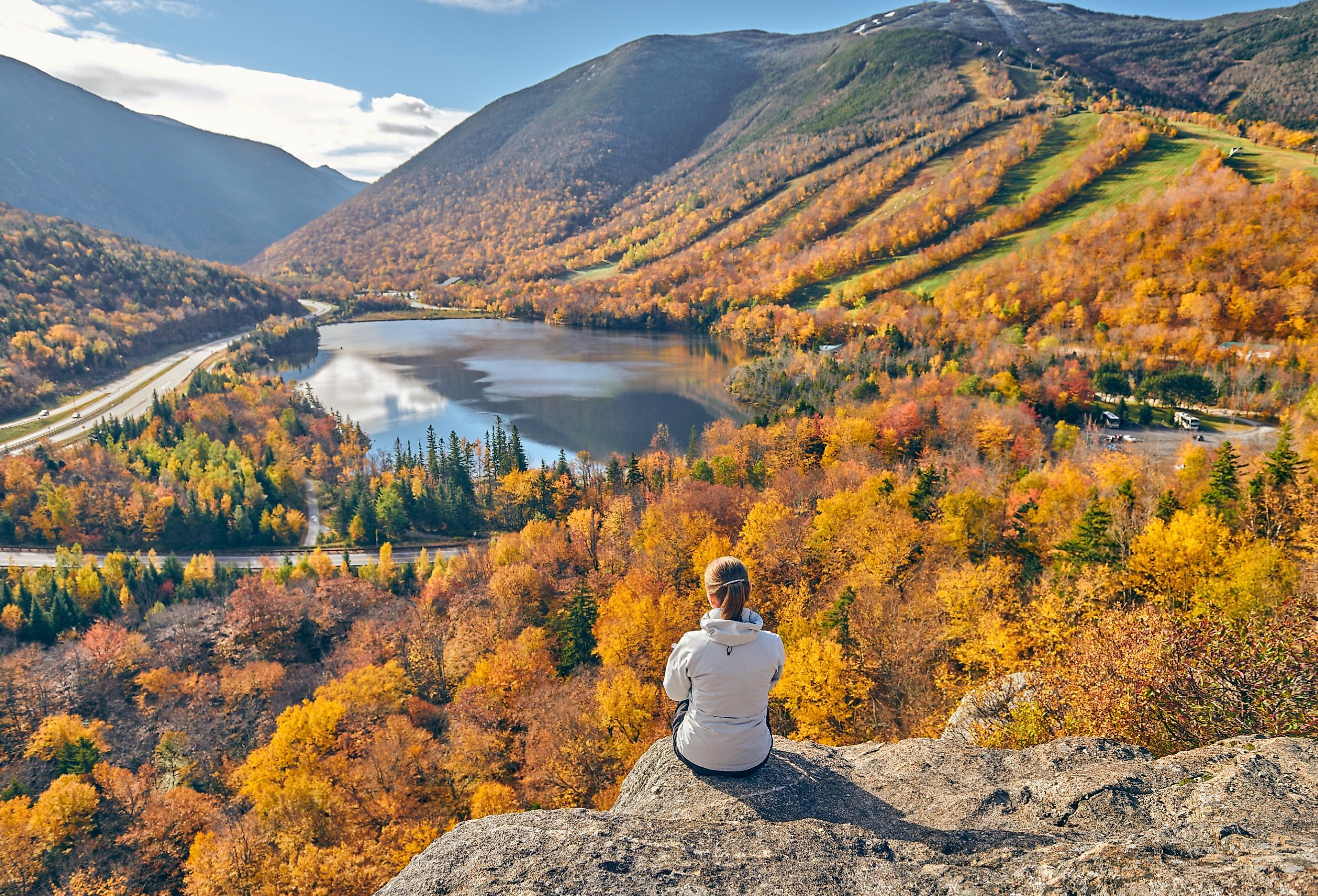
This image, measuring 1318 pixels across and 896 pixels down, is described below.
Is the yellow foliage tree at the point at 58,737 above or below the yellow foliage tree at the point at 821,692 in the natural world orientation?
below

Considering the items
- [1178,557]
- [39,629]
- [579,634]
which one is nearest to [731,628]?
[1178,557]

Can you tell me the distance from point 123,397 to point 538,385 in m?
73.5

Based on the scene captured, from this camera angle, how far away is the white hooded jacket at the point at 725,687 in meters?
5.83

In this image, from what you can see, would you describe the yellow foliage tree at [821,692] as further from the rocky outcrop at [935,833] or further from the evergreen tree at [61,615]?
the evergreen tree at [61,615]

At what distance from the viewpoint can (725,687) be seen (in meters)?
5.99

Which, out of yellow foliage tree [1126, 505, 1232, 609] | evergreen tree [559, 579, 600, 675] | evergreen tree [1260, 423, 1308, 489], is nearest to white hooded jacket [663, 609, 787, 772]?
yellow foliage tree [1126, 505, 1232, 609]

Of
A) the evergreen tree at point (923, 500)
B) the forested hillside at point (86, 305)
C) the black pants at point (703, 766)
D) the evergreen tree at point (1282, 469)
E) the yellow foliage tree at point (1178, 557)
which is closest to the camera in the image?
the black pants at point (703, 766)

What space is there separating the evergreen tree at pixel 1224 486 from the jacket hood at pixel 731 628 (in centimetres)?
3164

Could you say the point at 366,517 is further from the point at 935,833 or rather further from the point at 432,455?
the point at 935,833

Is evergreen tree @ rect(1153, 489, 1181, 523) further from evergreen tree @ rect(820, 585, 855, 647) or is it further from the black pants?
the black pants

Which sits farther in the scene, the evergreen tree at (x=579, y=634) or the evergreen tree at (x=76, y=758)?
the evergreen tree at (x=76, y=758)

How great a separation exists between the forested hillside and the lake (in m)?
34.1

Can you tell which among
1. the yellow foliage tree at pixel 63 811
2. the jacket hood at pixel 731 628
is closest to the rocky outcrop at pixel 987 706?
the jacket hood at pixel 731 628

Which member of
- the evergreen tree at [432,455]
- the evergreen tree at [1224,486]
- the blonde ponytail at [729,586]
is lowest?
the evergreen tree at [432,455]
